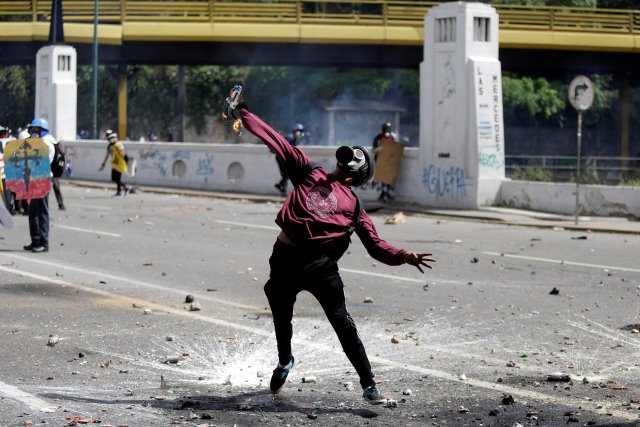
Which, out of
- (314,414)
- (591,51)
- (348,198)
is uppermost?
(591,51)

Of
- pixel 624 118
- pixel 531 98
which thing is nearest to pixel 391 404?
pixel 624 118

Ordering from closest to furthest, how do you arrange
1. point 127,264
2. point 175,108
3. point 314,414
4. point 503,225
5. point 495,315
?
point 314,414 < point 495,315 < point 127,264 < point 503,225 < point 175,108

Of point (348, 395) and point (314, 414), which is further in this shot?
point (348, 395)

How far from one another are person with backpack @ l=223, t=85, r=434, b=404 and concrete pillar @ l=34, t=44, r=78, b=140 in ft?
127

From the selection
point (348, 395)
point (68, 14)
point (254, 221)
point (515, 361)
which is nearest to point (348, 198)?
point (348, 395)

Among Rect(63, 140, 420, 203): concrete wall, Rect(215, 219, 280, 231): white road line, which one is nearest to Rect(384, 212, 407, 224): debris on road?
Rect(215, 219, 280, 231): white road line

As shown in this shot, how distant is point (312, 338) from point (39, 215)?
7.69 m

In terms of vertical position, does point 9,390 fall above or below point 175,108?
below

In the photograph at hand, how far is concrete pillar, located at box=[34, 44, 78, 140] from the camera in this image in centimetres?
4488

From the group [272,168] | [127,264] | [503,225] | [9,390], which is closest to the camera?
[9,390]

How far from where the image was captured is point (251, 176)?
33062mm

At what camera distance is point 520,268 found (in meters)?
15.4

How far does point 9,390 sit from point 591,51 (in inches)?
1696

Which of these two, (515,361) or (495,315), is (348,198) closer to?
(515,361)
